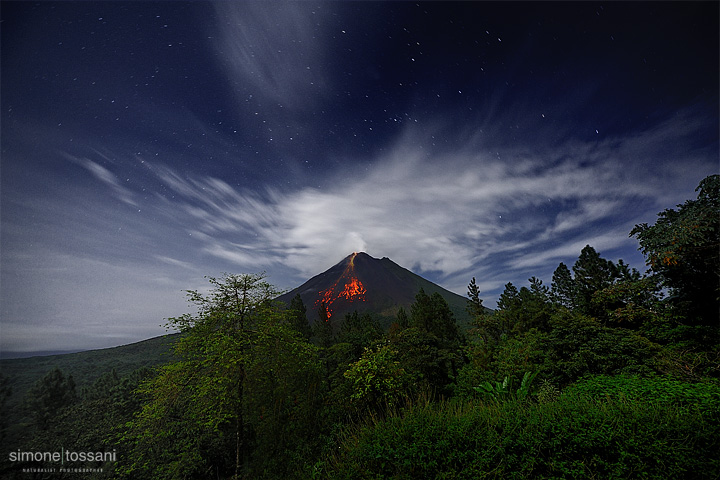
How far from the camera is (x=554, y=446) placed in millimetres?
3832

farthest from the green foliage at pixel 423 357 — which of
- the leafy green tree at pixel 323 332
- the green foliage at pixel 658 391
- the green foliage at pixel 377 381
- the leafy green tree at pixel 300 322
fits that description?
the leafy green tree at pixel 300 322

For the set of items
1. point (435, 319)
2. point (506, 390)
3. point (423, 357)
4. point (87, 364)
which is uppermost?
point (435, 319)

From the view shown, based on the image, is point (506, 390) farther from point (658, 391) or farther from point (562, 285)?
point (562, 285)

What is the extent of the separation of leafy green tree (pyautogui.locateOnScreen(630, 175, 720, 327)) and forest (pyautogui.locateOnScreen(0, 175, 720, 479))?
0.05 meters

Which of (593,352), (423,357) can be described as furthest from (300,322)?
(593,352)

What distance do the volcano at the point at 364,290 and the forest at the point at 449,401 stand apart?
7023 centimetres

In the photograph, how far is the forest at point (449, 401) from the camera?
3844mm

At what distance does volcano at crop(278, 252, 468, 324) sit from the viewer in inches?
3679

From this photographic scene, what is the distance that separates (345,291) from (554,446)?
102m

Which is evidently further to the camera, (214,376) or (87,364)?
(87,364)

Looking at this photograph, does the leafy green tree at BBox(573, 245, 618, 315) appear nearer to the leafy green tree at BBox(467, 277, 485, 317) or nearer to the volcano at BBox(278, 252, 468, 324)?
the leafy green tree at BBox(467, 277, 485, 317)

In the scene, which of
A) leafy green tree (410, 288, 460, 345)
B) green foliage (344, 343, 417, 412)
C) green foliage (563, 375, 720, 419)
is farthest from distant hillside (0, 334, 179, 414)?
green foliage (563, 375, 720, 419)

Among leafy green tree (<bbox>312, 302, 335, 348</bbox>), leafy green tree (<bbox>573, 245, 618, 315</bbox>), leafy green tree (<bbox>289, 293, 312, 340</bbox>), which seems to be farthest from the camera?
leafy green tree (<bbox>289, 293, 312, 340</bbox>)

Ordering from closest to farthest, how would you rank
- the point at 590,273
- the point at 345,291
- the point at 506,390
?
1. the point at 506,390
2. the point at 590,273
3. the point at 345,291
